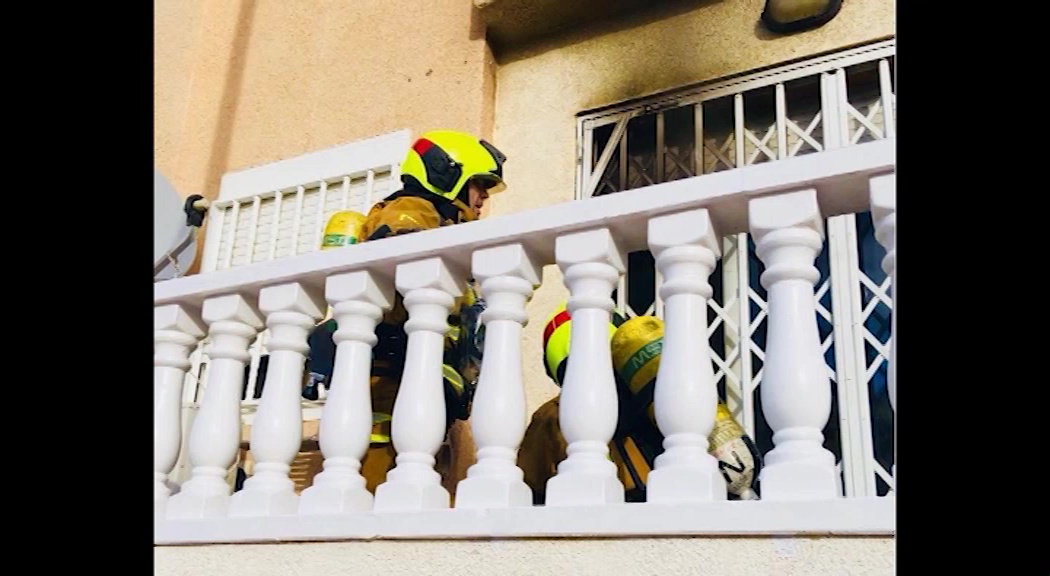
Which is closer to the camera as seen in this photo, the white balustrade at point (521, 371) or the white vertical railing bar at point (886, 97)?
the white balustrade at point (521, 371)

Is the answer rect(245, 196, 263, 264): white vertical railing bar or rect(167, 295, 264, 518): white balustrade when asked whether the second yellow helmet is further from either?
rect(245, 196, 263, 264): white vertical railing bar

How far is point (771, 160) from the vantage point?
304 centimetres

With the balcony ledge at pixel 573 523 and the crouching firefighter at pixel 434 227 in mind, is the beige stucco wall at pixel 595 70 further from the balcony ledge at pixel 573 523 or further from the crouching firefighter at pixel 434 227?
the balcony ledge at pixel 573 523

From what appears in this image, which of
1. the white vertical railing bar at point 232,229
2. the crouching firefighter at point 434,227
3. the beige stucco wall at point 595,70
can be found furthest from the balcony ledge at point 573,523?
the white vertical railing bar at point 232,229

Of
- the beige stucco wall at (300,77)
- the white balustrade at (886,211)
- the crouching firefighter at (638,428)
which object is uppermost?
the beige stucco wall at (300,77)

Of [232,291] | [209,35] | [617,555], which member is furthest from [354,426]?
[209,35]

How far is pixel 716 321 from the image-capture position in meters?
3.43

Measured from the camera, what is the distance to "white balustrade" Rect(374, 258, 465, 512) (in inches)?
79.4

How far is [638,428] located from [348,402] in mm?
693

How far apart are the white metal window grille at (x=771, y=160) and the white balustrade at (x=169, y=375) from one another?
5.13 feet

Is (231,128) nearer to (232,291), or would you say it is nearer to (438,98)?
(438,98)

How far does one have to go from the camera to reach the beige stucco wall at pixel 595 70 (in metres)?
3.65

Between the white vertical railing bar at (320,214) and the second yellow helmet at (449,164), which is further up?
the white vertical railing bar at (320,214)
